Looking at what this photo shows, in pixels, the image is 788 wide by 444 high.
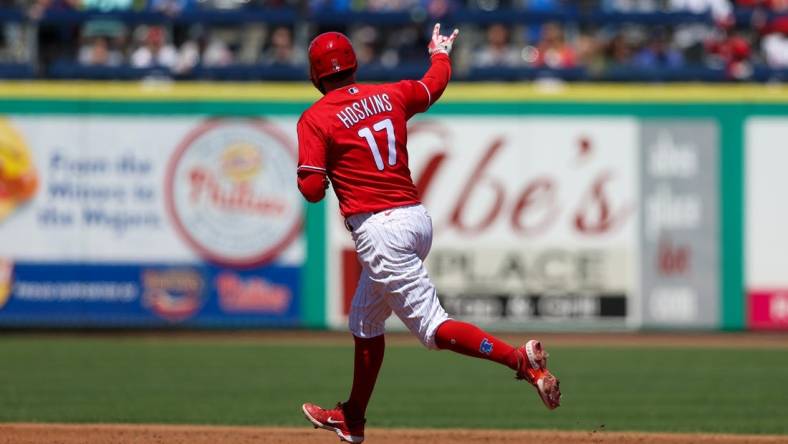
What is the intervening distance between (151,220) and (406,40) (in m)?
3.65

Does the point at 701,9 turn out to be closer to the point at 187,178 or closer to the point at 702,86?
the point at 702,86

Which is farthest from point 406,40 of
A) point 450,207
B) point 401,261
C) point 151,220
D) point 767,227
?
point 401,261

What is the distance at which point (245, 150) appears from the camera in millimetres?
14562

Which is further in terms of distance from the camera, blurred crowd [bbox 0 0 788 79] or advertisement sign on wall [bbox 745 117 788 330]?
blurred crowd [bbox 0 0 788 79]

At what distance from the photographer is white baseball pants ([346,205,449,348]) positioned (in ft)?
19.4

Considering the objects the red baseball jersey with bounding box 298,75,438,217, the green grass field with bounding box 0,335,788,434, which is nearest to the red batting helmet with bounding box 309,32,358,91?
the red baseball jersey with bounding box 298,75,438,217

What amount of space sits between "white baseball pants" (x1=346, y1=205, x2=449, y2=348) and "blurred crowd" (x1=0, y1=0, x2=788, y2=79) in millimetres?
9094

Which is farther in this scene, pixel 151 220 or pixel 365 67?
pixel 365 67

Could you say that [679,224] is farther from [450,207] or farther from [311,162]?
[311,162]

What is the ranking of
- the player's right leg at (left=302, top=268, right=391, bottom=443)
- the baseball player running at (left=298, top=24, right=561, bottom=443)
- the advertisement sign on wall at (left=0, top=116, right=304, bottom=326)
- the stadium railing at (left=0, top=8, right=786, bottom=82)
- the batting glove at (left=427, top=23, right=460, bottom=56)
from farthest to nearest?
the stadium railing at (left=0, top=8, right=786, bottom=82)
the advertisement sign on wall at (left=0, top=116, right=304, bottom=326)
the batting glove at (left=427, top=23, right=460, bottom=56)
the player's right leg at (left=302, top=268, right=391, bottom=443)
the baseball player running at (left=298, top=24, right=561, bottom=443)

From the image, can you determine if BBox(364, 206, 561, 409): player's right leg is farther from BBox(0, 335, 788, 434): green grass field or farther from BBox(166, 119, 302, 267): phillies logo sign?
BBox(166, 119, 302, 267): phillies logo sign

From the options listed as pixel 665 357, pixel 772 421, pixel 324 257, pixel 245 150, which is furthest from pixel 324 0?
pixel 772 421

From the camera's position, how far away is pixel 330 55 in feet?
19.7

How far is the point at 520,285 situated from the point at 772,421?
6339mm
